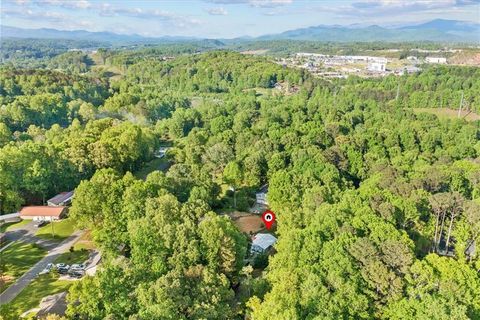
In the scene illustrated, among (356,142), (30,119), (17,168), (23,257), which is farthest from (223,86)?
(23,257)

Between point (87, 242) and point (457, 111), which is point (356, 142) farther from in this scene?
point (457, 111)

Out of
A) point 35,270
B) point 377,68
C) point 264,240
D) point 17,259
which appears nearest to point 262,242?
point 264,240

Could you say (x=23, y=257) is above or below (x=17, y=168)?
below

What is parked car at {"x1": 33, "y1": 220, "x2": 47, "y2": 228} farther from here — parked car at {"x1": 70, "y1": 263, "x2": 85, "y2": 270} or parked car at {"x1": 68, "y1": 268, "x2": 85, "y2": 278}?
parked car at {"x1": 68, "y1": 268, "x2": 85, "y2": 278}

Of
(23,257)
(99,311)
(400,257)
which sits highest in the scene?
(400,257)

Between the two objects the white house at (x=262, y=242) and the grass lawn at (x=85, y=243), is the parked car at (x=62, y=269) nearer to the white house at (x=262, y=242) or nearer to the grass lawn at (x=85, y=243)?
the grass lawn at (x=85, y=243)

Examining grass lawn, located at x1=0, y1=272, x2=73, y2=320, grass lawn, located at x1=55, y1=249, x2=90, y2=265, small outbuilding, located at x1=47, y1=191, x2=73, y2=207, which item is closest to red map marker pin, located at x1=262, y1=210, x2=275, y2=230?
grass lawn, located at x1=55, y1=249, x2=90, y2=265

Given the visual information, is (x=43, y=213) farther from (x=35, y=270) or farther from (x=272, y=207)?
(x=272, y=207)
